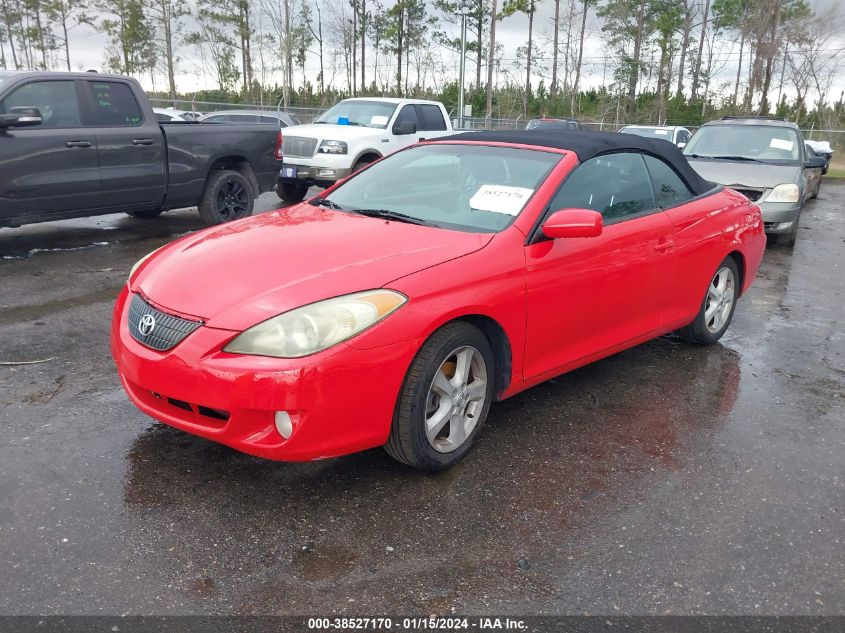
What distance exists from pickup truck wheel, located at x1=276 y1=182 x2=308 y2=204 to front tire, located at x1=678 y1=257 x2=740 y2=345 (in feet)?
27.1

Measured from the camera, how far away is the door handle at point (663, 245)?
448cm

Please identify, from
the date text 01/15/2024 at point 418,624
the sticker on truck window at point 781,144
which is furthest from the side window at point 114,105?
the sticker on truck window at point 781,144

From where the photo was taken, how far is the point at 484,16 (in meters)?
46.1

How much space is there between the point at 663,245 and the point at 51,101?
6.25 m

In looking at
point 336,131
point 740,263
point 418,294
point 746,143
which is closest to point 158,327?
point 418,294

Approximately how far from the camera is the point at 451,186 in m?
4.23

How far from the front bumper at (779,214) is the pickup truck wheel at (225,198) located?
22.1 feet

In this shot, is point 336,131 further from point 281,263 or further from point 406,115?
point 281,263

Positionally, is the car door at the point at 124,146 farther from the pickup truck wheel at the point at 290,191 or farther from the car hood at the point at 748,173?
the car hood at the point at 748,173

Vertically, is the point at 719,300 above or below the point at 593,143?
below

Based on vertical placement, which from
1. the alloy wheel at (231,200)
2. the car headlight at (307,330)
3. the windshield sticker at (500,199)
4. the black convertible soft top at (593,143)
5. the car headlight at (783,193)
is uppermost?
the black convertible soft top at (593,143)

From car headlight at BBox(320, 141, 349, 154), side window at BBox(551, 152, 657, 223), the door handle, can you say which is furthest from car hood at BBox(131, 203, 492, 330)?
car headlight at BBox(320, 141, 349, 154)

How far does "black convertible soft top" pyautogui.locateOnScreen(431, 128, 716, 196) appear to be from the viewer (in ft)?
14.0

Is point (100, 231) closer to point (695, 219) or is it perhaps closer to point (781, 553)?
point (695, 219)
